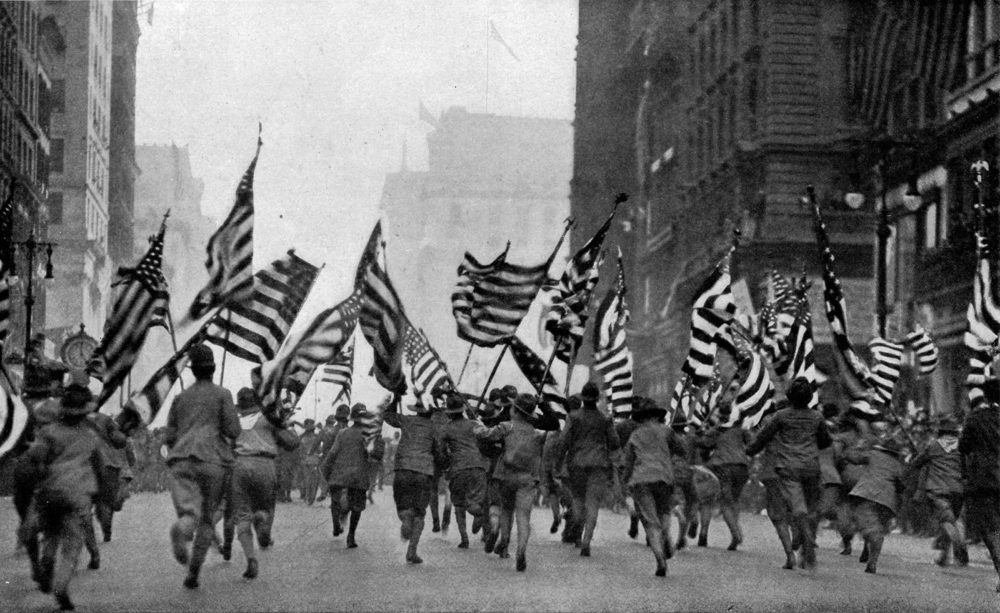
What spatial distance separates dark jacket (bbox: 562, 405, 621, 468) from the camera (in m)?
19.8

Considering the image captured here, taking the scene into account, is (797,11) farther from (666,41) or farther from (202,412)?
(202,412)

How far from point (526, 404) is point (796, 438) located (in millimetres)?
2896

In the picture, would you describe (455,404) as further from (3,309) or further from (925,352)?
(925,352)

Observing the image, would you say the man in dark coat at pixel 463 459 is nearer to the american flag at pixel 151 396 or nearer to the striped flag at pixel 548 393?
the striped flag at pixel 548 393

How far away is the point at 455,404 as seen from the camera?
21047 millimetres

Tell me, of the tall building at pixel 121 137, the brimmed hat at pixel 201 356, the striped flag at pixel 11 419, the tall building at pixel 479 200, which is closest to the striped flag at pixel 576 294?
the brimmed hat at pixel 201 356

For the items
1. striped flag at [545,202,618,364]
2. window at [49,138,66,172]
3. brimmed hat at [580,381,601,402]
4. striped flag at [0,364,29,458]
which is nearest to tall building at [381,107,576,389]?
window at [49,138,66,172]

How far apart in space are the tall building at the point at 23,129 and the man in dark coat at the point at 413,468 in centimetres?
4092

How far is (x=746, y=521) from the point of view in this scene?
1326 inches

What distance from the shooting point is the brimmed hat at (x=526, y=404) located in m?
19.3

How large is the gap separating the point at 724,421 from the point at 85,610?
12.0 m

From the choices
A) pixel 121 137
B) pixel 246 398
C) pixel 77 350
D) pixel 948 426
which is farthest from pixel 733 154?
pixel 121 137

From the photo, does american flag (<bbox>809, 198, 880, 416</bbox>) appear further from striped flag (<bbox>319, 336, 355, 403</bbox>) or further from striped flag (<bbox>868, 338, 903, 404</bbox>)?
striped flag (<bbox>319, 336, 355, 403</bbox>)

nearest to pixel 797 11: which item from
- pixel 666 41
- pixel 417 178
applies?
pixel 666 41
